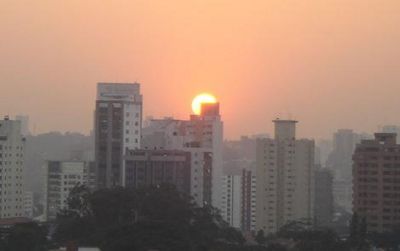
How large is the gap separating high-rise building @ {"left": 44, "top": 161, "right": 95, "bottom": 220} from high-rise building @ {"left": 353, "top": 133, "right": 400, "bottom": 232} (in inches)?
477

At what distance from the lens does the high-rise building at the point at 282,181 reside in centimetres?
4094

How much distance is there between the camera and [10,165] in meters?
39.5

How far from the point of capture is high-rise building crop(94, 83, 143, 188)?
3791cm

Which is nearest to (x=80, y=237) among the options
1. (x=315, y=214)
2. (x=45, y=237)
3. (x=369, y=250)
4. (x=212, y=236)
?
(x=45, y=237)

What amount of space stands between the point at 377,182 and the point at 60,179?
49.1 feet

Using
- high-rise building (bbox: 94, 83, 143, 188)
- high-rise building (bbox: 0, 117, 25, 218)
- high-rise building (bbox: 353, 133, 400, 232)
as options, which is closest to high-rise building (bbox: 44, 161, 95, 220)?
high-rise building (bbox: 0, 117, 25, 218)

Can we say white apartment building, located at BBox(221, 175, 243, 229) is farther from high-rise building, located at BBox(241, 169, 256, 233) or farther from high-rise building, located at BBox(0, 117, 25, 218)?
high-rise building, located at BBox(0, 117, 25, 218)

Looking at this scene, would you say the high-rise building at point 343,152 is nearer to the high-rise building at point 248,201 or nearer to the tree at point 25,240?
the high-rise building at point 248,201

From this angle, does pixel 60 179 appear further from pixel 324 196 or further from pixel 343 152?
pixel 343 152

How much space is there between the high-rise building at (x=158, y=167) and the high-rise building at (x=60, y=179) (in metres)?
5.93

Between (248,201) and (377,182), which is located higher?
(377,182)

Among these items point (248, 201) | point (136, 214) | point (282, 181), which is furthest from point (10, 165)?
point (136, 214)

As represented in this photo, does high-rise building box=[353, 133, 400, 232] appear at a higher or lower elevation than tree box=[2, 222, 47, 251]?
higher

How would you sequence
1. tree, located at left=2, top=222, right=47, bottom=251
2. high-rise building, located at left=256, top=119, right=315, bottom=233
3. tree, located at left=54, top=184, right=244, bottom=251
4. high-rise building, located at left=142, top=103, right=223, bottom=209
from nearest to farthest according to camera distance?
tree, located at left=2, top=222, right=47, bottom=251 → tree, located at left=54, top=184, right=244, bottom=251 → high-rise building, located at left=142, top=103, right=223, bottom=209 → high-rise building, located at left=256, top=119, right=315, bottom=233
